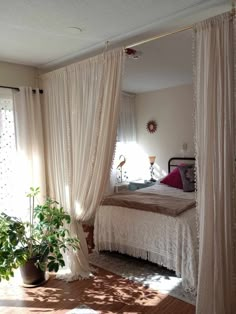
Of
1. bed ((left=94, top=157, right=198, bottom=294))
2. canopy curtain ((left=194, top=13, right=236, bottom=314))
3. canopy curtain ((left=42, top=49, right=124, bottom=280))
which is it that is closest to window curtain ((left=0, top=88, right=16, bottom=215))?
canopy curtain ((left=42, top=49, right=124, bottom=280))

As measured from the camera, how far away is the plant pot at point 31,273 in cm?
266

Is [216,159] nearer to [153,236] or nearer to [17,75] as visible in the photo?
[153,236]

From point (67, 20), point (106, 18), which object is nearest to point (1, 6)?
point (67, 20)

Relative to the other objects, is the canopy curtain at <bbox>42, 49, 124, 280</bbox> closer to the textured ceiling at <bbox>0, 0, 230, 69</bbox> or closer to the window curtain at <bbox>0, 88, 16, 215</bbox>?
the textured ceiling at <bbox>0, 0, 230, 69</bbox>

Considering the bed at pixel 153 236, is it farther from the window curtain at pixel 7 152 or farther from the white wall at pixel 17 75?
the white wall at pixel 17 75

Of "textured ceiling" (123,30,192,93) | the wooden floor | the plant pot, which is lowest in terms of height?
the wooden floor

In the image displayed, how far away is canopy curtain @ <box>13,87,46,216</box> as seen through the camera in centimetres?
315

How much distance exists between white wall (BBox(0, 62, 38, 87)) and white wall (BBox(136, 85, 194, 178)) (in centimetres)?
265

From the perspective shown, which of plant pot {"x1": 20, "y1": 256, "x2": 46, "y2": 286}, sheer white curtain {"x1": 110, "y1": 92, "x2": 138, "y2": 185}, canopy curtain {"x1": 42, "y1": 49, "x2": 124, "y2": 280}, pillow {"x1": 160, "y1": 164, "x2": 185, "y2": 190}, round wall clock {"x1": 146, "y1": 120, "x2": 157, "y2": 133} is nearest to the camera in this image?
canopy curtain {"x1": 42, "y1": 49, "x2": 124, "y2": 280}

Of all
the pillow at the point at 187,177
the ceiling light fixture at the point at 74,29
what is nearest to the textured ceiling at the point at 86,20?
the ceiling light fixture at the point at 74,29

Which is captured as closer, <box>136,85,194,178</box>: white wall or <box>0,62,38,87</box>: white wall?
<box>0,62,38,87</box>: white wall

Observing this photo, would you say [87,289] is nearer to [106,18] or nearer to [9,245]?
[9,245]

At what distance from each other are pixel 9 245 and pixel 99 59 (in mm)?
1945

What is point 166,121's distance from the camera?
522 centimetres
